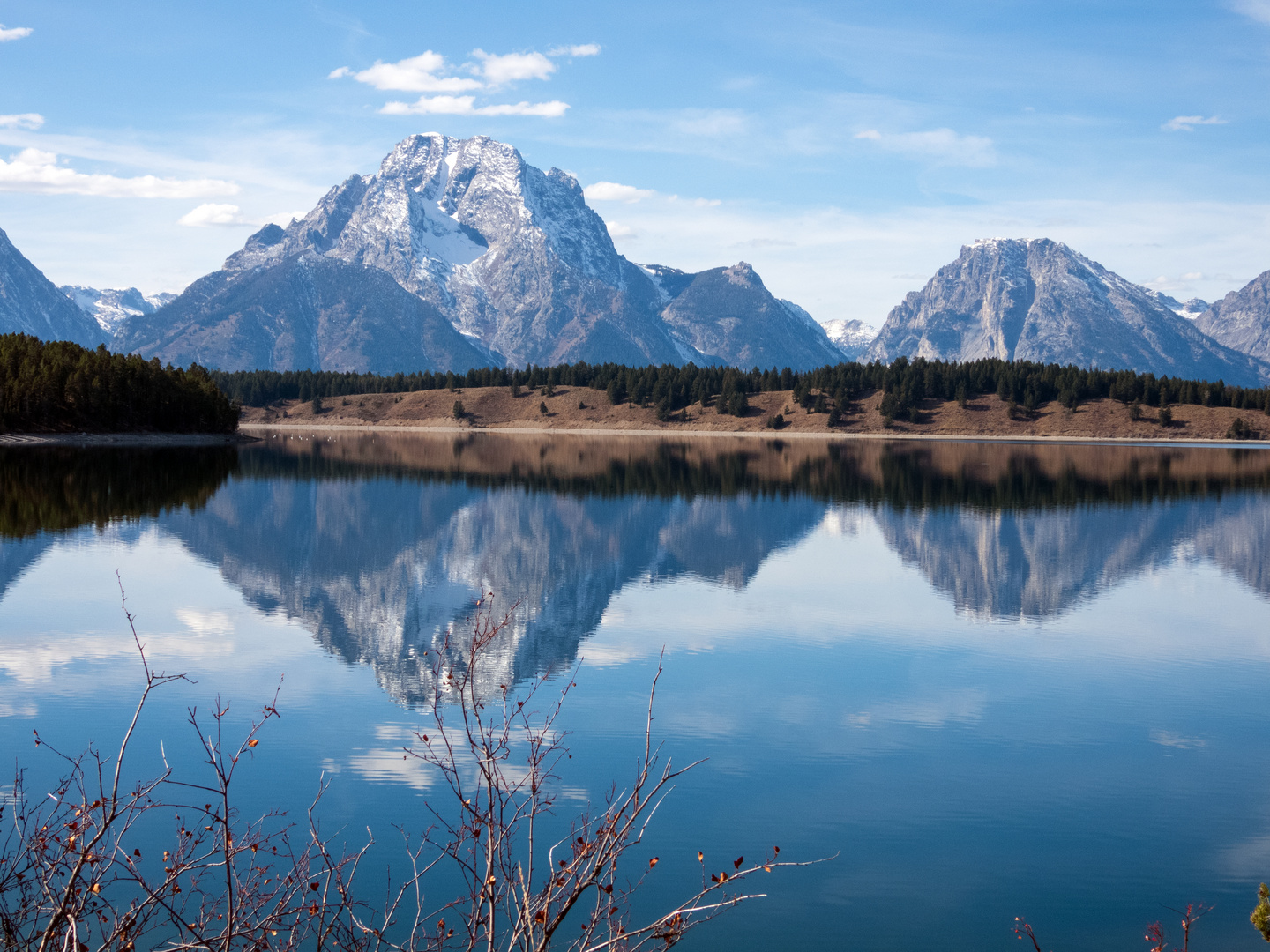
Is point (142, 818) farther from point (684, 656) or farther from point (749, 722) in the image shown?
point (684, 656)

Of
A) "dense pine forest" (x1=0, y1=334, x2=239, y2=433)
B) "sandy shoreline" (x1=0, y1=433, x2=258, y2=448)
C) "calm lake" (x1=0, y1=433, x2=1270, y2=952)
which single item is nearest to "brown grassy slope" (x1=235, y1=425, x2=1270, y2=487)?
"sandy shoreline" (x1=0, y1=433, x2=258, y2=448)

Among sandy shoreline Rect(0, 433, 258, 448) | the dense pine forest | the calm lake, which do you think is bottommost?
the calm lake

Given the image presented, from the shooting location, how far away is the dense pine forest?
12656 centimetres

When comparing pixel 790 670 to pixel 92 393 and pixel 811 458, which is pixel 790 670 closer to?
pixel 811 458

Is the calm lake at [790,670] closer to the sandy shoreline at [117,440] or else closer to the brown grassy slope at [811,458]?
the brown grassy slope at [811,458]

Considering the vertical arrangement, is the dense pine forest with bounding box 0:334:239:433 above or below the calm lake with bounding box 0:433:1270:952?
above

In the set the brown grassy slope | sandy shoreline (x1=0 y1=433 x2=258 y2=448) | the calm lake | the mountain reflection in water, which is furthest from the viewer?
sandy shoreline (x1=0 y1=433 x2=258 y2=448)

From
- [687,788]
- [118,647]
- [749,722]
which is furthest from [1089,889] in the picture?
[118,647]

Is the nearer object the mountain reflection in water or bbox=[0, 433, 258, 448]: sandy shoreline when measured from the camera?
the mountain reflection in water

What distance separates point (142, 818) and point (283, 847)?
2.76 metres

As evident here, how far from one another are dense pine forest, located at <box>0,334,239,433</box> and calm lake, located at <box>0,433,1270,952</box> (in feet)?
220

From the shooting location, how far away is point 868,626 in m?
34.2

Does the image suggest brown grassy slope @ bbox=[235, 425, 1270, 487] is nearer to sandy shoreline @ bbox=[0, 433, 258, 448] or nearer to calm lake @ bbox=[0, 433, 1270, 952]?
sandy shoreline @ bbox=[0, 433, 258, 448]

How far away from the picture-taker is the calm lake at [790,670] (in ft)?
51.1
